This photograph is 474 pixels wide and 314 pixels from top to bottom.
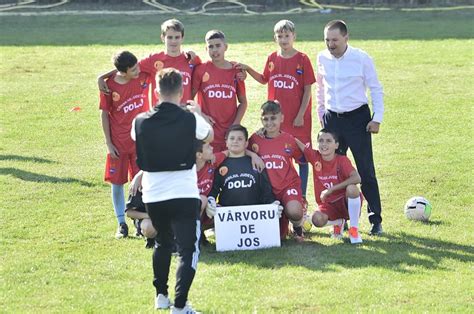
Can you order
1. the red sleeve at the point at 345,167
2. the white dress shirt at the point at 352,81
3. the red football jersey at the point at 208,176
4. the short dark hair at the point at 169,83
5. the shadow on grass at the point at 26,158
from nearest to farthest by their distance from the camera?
the short dark hair at the point at 169,83
the red football jersey at the point at 208,176
the red sleeve at the point at 345,167
the white dress shirt at the point at 352,81
the shadow on grass at the point at 26,158

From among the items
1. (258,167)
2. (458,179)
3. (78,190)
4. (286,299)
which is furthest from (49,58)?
(286,299)

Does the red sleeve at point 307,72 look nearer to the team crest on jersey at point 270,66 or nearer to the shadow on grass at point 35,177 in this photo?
the team crest on jersey at point 270,66

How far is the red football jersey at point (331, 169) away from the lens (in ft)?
31.8

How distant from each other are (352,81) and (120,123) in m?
2.34

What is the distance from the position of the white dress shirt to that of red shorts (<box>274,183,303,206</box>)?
91 cm

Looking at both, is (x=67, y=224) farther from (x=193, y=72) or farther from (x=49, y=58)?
(x=49, y=58)

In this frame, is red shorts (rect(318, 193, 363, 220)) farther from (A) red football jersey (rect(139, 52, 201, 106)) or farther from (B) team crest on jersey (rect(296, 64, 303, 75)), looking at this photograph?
(A) red football jersey (rect(139, 52, 201, 106))

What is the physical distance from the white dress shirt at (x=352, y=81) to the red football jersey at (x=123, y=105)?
6.16ft

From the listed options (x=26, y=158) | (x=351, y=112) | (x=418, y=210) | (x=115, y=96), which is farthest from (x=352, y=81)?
(x=26, y=158)

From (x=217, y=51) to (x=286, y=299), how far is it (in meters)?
3.04

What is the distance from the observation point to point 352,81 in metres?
9.77

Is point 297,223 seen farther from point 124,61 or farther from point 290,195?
point 124,61

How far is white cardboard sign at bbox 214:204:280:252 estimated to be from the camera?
30.3ft

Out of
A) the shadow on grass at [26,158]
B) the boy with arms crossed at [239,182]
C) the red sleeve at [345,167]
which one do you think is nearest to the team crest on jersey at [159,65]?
the boy with arms crossed at [239,182]
